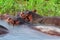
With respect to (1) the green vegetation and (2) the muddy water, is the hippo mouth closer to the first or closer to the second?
(2) the muddy water

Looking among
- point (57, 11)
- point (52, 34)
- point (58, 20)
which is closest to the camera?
point (52, 34)

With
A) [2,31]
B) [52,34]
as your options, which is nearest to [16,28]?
[2,31]

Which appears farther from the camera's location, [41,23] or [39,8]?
[39,8]

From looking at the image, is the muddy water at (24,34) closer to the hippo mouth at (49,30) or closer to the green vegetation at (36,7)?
the hippo mouth at (49,30)

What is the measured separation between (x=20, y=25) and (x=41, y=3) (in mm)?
2302

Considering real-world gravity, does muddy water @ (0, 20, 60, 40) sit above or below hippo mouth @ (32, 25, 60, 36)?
below

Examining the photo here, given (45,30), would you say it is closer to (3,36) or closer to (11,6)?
(3,36)

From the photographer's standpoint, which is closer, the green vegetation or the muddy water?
the muddy water

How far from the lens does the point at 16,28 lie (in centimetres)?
398

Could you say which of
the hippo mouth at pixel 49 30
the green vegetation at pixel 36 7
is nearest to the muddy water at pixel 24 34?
the hippo mouth at pixel 49 30

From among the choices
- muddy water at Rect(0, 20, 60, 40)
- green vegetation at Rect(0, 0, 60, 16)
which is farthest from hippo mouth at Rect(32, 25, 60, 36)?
green vegetation at Rect(0, 0, 60, 16)

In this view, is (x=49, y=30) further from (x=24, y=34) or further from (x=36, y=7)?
(x=36, y=7)

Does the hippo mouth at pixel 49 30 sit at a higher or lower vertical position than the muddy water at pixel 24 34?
higher

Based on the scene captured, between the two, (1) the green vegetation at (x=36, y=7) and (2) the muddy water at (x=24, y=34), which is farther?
(1) the green vegetation at (x=36, y=7)
